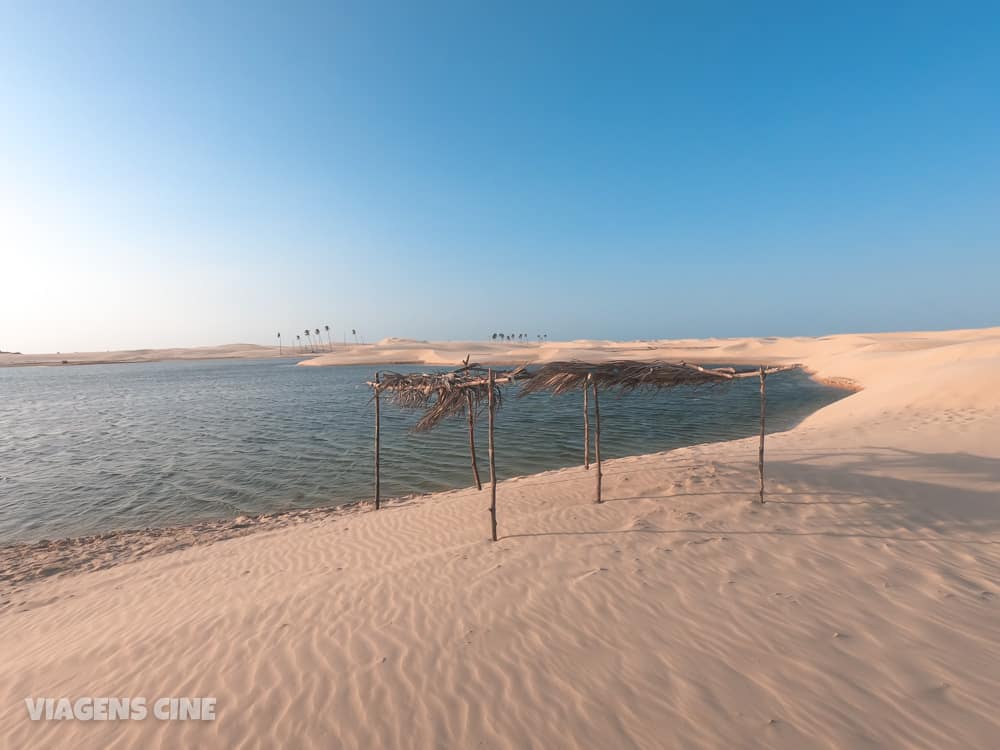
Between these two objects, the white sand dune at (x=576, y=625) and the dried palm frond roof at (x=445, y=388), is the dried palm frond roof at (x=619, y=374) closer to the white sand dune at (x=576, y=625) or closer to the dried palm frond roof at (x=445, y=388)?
the dried palm frond roof at (x=445, y=388)

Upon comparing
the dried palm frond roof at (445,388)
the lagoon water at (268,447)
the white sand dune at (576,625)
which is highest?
the dried palm frond roof at (445,388)

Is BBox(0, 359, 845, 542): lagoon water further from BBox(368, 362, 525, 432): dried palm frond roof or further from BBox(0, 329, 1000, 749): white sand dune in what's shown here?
BBox(0, 329, 1000, 749): white sand dune

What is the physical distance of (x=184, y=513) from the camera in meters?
11.5

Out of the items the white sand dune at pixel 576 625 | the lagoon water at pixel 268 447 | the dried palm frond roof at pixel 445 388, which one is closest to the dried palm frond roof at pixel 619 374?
the dried palm frond roof at pixel 445 388

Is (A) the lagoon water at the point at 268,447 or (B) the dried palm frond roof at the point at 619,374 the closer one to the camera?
(B) the dried palm frond roof at the point at 619,374

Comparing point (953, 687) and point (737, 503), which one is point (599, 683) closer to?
point (953, 687)

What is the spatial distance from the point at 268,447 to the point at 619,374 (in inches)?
626

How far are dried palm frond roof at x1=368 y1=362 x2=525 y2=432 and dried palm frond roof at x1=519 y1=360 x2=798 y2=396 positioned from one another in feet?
2.16

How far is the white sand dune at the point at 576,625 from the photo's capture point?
3488 millimetres

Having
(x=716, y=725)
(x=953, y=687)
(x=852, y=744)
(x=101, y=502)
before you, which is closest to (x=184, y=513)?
(x=101, y=502)

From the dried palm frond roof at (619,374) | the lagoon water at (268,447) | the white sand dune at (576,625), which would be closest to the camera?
the white sand dune at (576,625)

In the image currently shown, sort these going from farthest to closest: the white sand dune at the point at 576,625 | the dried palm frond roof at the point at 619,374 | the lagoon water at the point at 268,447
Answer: the lagoon water at the point at 268,447
the dried palm frond roof at the point at 619,374
the white sand dune at the point at 576,625

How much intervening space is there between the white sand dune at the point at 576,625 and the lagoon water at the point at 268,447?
3862 mm

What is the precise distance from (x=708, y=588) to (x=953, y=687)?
213 centimetres
